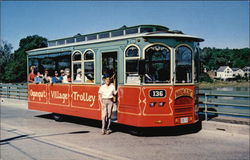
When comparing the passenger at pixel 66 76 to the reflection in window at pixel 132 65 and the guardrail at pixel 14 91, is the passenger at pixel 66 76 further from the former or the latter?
the guardrail at pixel 14 91

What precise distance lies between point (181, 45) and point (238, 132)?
301cm

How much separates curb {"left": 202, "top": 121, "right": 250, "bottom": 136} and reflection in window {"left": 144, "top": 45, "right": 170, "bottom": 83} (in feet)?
7.14

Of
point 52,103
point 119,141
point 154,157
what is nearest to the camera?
point 154,157

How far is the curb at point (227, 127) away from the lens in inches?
327

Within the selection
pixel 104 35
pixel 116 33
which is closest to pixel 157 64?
pixel 116 33

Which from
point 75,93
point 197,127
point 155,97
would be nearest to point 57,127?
point 75,93

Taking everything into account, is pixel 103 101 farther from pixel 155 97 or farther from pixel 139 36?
pixel 139 36

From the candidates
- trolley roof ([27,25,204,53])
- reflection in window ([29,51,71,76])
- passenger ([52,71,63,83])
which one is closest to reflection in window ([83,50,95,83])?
trolley roof ([27,25,204,53])

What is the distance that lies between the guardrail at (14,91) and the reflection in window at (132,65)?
524 inches

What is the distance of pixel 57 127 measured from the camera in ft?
33.1

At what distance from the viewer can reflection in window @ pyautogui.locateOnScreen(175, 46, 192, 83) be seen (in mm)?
8461

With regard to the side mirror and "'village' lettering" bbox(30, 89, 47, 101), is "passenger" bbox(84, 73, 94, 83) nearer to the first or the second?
the side mirror

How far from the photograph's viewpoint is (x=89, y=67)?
9.89 meters

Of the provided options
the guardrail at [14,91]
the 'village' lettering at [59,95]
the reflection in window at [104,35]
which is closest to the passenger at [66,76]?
the 'village' lettering at [59,95]
